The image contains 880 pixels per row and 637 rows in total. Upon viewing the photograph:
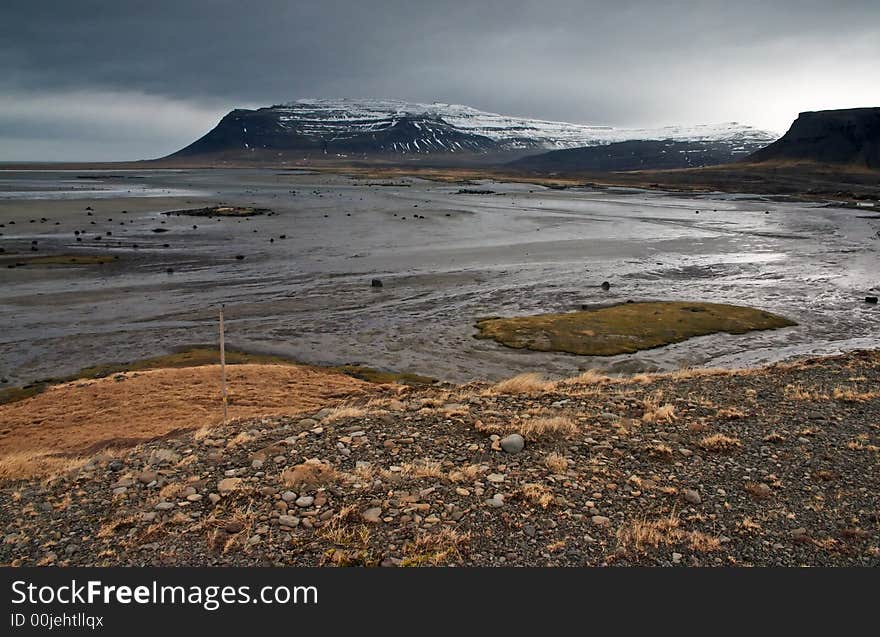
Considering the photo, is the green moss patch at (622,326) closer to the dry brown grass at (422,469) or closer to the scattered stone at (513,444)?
the scattered stone at (513,444)

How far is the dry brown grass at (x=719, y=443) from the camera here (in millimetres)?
10867

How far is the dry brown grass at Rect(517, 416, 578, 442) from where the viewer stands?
1129 centimetres

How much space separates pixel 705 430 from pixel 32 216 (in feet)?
293

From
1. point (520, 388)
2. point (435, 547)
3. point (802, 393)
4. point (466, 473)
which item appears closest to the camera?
point (435, 547)

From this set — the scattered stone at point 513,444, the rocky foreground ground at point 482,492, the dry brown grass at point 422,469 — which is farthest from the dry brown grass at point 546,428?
the dry brown grass at point 422,469

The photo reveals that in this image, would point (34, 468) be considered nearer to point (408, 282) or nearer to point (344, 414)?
point (344, 414)

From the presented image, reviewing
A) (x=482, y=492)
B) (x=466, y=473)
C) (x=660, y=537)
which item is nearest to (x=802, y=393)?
(x=660, y=537)

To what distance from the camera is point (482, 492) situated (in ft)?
29.6

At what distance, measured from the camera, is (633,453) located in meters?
10.7

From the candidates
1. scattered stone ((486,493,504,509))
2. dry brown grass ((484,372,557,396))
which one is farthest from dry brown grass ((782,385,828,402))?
scattered stone ((486,493,504,509))

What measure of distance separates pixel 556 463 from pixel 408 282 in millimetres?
34302

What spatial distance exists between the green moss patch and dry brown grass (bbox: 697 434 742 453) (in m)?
17.0

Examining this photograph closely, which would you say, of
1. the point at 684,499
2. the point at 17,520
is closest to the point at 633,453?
the point at 684,499

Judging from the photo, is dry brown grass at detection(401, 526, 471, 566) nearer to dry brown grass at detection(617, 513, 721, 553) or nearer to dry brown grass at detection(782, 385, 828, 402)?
dry brown grass at detection(617, 513, 721, 553)
